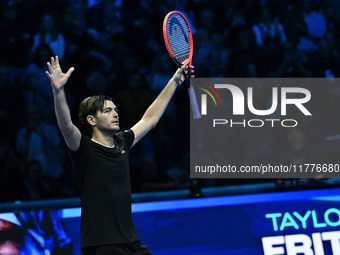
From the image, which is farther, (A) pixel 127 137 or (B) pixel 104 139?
(A) pixel 127 137

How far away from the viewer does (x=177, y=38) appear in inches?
223

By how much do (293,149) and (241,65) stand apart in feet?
7.15

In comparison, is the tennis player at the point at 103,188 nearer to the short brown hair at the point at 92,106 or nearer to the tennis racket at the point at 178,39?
the short brown hair at the point at 92,106

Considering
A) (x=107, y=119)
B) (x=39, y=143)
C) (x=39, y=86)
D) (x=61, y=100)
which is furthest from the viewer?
(x=39, y=86)

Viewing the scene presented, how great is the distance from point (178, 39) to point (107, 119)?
1.39m

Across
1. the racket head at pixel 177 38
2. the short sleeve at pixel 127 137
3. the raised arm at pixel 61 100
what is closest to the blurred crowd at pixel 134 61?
the racket head at pixel 177 38

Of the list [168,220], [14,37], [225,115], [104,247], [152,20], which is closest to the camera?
[104,247]

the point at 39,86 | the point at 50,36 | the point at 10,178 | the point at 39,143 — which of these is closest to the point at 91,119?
the point at 10,178

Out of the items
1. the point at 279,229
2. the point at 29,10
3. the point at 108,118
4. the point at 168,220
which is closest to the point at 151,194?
the point at 168,220

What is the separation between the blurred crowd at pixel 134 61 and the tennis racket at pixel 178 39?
181cm

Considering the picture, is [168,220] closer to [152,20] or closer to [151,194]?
[151,194]

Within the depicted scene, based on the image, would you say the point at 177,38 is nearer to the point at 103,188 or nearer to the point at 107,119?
the point at 107,119

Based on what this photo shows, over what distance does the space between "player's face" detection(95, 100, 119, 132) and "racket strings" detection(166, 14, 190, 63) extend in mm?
1069

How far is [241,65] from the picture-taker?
9.96 metres
